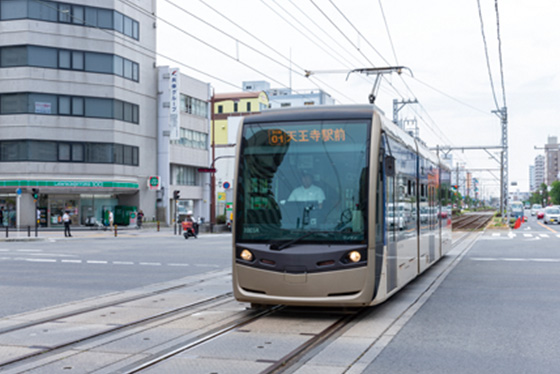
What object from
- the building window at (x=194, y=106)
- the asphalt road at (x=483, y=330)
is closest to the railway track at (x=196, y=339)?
the asphalt road at (x=483, y=330)

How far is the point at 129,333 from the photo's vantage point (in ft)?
28.4

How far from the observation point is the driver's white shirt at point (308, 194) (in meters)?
9.36

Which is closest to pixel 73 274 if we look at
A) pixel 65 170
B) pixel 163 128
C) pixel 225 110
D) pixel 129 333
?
pixel 129 333

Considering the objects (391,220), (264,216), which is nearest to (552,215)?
(391,220)

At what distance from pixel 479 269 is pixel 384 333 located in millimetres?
9769

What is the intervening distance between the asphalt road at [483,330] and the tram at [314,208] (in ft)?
3.68

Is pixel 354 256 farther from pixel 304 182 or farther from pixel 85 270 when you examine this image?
pixel 85 270

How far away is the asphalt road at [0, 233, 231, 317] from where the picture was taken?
42.5ft

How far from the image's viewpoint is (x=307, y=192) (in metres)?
9.43

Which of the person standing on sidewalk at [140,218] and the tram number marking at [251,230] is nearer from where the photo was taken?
the tram number marking at [251,230]

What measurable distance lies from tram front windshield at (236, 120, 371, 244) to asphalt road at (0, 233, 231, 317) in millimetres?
4555

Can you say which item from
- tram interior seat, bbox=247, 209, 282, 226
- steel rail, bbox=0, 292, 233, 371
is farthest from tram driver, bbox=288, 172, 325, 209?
steel rail, bbox=0, 292, 233, 371

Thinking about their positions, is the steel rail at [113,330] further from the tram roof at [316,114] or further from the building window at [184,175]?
the building window at [184,175]

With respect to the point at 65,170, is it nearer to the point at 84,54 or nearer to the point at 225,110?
the point at 84,54
